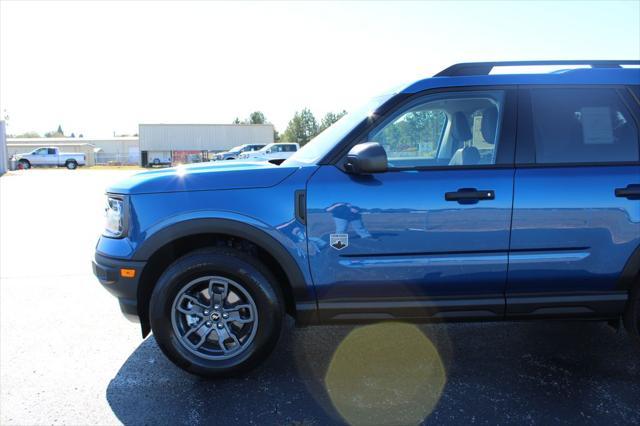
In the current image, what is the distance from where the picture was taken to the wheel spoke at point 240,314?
3105 mm

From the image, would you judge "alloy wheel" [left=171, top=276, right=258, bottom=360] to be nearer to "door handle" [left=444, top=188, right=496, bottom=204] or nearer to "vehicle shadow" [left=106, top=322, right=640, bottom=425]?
"vehicle shadow" [left=106, top=322, right=640, bottom=425]

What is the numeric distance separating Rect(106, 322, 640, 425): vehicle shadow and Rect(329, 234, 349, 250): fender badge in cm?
92

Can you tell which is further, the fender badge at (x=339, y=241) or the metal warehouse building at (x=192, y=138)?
the metal warehouse building at (x=192, y=138)

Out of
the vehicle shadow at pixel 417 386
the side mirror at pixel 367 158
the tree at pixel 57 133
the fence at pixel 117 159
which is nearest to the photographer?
the vehicle shadow at pixel 417 386

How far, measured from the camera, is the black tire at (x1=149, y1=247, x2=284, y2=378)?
3.02 metres

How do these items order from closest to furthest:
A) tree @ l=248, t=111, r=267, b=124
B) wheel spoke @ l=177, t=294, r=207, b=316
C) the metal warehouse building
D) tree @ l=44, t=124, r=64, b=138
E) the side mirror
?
the side mirror
wheel spoke @ l=177, t=294, r=207, b=316
the metal warehouse building
tree @ l=248, t=111, r=267, b=124
tree @ l=44, t=124, r=64, b=138

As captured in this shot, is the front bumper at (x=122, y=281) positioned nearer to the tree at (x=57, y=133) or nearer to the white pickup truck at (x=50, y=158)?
the white pickup truck at (x=50, y=158)

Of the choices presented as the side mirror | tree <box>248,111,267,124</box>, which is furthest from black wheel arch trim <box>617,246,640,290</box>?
tree <box>248,111,267,124</box>

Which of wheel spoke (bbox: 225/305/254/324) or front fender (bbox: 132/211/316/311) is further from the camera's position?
wheel spoke (bbox: 225/305/254/324)

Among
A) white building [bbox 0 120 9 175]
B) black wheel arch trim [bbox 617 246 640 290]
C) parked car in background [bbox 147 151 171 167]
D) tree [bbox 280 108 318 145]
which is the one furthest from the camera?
tree [bbox 280 108 318 145]

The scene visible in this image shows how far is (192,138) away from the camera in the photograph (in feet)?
184

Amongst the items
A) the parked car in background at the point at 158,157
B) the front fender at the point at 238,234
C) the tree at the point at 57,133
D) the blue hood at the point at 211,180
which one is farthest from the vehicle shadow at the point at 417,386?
the tree at the point at 57,133

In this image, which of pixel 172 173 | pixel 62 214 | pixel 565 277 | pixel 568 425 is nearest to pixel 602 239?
pixel 565 277

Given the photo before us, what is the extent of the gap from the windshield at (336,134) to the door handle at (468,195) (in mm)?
777
